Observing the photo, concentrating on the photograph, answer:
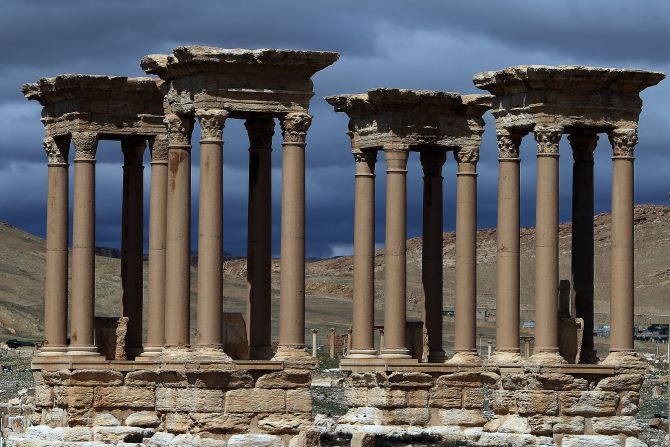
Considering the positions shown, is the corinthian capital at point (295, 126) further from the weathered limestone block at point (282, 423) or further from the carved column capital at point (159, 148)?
the weathered limestone block at point (282, 423)

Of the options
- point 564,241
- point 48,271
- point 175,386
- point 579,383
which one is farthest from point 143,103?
point 564,241

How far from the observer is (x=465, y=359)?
6069 cm

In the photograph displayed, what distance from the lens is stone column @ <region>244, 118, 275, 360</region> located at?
2186 inches

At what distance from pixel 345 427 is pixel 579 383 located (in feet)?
25.7

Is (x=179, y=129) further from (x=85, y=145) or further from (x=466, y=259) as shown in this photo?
(x=466, y=259)

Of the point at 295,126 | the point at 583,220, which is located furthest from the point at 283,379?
the point at 583,220

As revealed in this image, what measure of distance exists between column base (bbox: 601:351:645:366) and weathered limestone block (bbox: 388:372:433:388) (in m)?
6.16

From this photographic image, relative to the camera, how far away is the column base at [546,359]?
54.8 meters

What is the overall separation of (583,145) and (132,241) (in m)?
13.4

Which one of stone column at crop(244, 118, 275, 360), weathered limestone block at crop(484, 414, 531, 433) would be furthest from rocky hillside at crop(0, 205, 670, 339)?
weathered limestone block at crop(484, 414, 531, 433)

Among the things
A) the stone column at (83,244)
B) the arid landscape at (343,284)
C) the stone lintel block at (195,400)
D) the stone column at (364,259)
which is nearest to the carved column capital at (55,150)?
the stone column at (83,244)

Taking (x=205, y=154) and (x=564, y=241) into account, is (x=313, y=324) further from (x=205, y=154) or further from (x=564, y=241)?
(x=205, y=154)

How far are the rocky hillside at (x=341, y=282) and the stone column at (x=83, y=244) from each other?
67.6 m

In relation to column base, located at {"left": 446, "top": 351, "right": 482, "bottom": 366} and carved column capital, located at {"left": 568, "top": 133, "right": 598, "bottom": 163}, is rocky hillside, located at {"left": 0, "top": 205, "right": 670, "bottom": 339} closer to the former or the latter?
column base, located at {"left": 446, "top": 351, "right": 482, "bottom": 366}
